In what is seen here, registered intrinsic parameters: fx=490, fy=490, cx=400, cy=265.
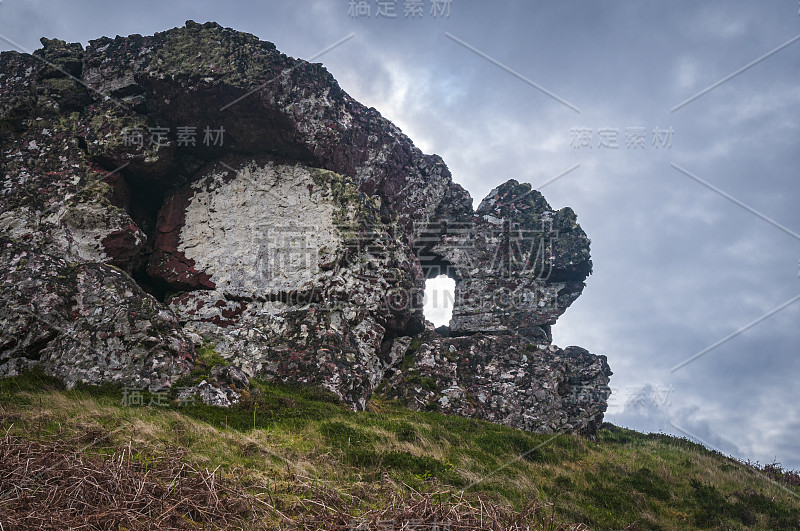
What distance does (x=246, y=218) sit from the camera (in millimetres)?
20734

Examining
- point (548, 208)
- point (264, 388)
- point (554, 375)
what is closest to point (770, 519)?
point (554, 375)

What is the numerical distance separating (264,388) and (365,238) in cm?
840

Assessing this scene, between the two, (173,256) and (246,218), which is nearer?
(173,256)

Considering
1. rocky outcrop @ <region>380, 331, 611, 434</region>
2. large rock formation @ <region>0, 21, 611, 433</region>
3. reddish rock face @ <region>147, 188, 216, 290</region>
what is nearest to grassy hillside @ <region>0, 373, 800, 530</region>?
rocky outcrop @ <region>380, 331, 611, 434</region>

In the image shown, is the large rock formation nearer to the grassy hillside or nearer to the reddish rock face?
the reddish rock face

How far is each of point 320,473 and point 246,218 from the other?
14138 mm

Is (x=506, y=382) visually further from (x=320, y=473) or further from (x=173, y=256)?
(x=173, y=256)

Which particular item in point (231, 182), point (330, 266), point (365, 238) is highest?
point (231, 182)

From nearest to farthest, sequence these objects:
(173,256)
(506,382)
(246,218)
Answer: (173,256), (506,382), (246,218)

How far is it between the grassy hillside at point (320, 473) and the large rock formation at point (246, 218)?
3.09 metres

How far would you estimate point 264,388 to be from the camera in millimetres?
14922

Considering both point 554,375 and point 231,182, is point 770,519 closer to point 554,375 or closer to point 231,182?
point 554,375

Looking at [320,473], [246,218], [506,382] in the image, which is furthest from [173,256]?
[506,382]

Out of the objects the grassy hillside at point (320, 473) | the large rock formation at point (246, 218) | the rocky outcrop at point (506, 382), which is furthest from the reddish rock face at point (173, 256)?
the rocky outcrop at point (506, 382)
